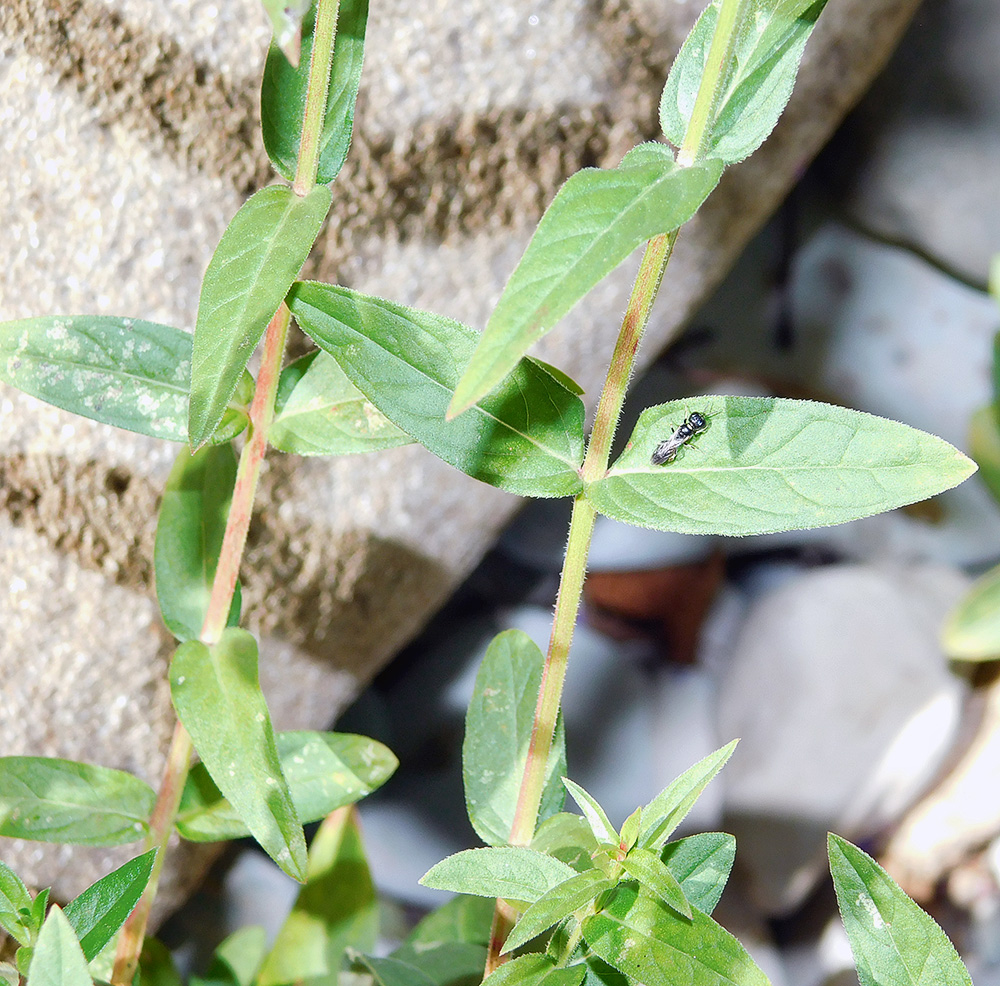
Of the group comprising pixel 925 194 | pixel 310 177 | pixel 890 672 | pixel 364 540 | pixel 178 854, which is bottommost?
pixel 178 854

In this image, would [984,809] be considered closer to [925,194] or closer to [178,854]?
[925,194]

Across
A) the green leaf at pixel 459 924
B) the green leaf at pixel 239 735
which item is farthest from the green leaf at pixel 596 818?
the green leaf at pixel 459 924

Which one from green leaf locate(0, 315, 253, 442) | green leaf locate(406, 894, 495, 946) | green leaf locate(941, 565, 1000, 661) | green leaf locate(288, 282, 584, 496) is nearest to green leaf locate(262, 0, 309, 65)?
green leaf locate(288, 282, 584, 496)

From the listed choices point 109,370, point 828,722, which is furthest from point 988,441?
point 109,370

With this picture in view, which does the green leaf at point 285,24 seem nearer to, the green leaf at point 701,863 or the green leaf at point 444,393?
the green leaf at point 444,393

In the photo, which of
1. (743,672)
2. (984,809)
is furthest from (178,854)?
(984,809)

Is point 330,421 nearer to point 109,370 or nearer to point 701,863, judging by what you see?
point 109,370
